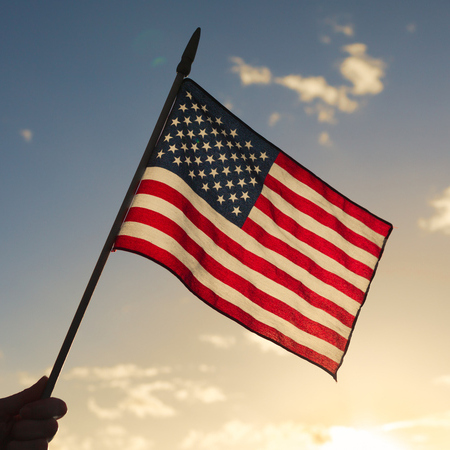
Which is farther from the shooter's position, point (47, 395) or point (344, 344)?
point (344, 344)

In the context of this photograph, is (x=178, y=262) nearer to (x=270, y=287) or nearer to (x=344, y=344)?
(x=270, y=287)

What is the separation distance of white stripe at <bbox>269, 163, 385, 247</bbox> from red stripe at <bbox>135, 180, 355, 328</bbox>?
2.96ft

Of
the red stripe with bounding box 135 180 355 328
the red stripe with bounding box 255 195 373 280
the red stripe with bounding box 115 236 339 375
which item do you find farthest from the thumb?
the red stripe with bounding box 255 195 373 280

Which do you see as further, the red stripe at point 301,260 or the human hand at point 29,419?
the red stripe at point 301,260

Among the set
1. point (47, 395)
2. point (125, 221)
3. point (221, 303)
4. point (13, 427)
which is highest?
point (125, 221)

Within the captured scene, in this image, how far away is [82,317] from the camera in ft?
13.0

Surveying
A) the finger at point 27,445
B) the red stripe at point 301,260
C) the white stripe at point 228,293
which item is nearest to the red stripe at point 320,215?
the red stripe at point 301,260

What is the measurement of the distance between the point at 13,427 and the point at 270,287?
137 inches

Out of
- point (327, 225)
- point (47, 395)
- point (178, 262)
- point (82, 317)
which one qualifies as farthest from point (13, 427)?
point (327, 225)

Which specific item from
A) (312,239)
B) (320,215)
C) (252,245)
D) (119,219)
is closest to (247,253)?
(252,245)

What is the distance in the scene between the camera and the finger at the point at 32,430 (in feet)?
11.3

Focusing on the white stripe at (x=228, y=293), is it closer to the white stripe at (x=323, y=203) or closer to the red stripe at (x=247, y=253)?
the red stripe at (x=247, y=253)

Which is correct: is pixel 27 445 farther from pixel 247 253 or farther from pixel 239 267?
pixel 247 253

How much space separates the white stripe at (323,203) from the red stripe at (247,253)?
90 cm
